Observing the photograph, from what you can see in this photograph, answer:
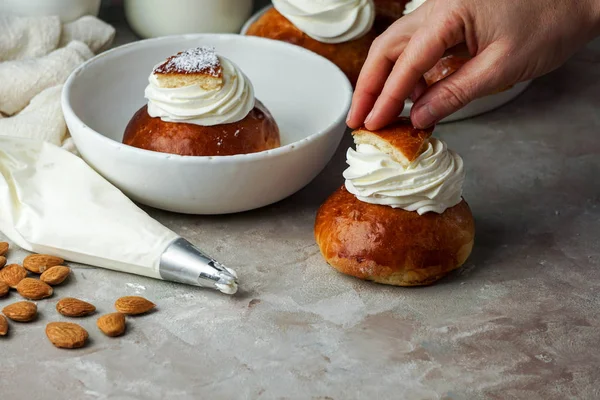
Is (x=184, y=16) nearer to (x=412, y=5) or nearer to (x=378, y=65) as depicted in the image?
(x=412, y=5)

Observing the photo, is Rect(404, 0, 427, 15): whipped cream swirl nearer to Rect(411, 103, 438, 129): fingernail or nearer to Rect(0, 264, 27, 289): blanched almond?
Rect(411, 103, 438, 129): fingernail

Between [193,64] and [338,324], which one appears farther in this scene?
[193,64]

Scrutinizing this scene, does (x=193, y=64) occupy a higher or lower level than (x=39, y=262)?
higher

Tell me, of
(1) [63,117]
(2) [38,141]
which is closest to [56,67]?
(1) [63,117]

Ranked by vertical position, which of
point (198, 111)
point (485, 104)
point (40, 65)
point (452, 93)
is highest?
point (452, 93)

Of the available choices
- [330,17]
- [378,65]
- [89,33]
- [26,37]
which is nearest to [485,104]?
[330,17]

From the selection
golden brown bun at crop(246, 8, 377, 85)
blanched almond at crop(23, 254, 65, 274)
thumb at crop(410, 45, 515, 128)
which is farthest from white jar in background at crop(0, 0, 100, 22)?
thumb at crop(410, 45, 515, 128)

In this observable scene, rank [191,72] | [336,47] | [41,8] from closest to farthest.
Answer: [191,72]
[336,47]
[41,8]
